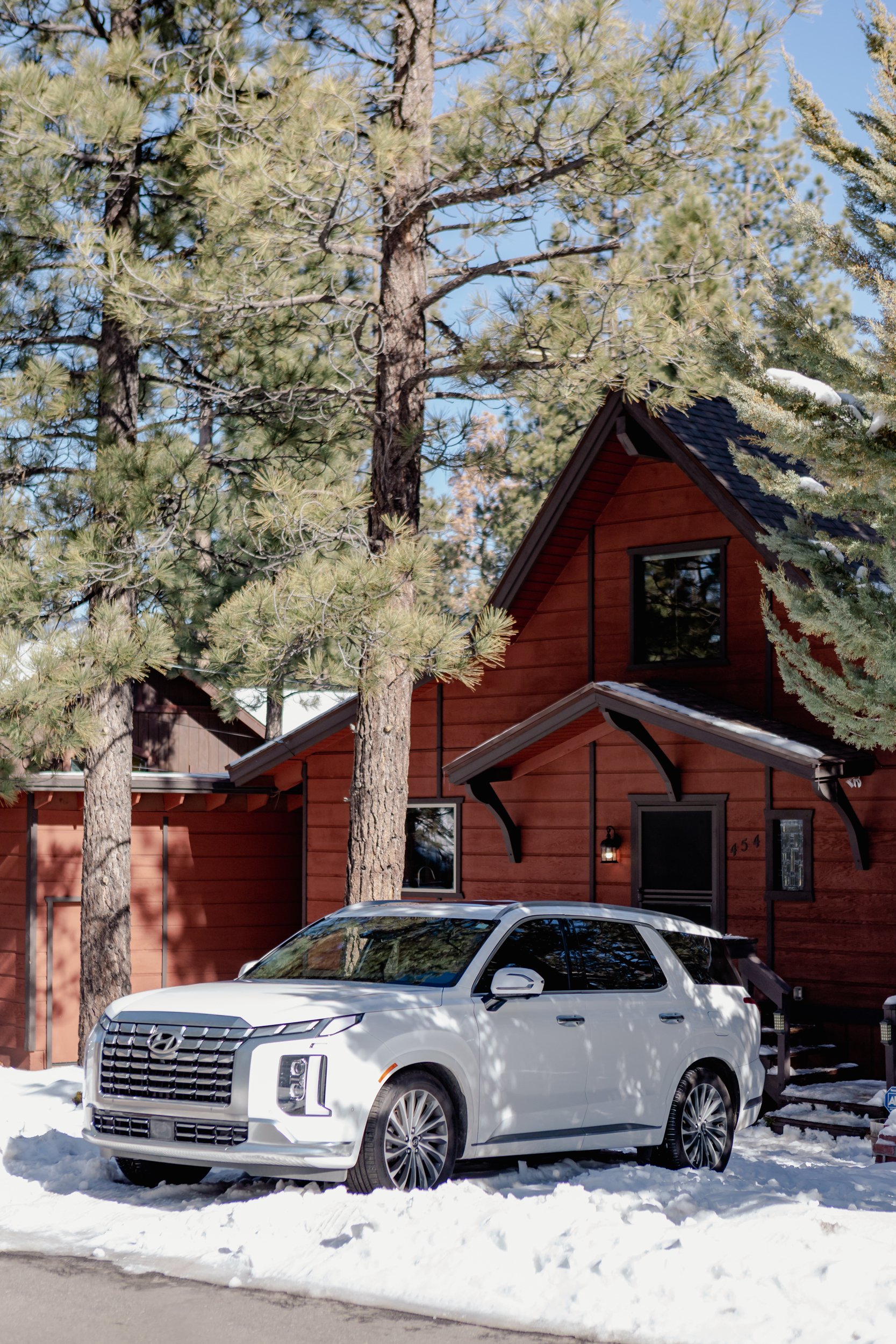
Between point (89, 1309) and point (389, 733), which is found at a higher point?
point (389, 733)

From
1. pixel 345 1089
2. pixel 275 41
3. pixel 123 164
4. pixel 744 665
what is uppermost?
pixel 275 41

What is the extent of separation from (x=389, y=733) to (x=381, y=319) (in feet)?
12.4

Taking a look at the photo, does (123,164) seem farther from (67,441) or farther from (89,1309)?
(89,1309)

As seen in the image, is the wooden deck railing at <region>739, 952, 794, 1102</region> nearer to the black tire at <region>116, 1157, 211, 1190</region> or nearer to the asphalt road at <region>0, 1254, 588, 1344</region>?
the black tire at <region>116, 1157, 211, 1190</region>

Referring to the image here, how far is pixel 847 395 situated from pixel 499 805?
25.9ft

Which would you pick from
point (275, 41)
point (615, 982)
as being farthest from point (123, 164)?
point (615, 982)

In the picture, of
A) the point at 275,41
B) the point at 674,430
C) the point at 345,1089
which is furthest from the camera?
the point at 674,430

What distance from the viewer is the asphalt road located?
6121 mm

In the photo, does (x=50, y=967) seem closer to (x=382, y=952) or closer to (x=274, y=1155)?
(x=382, y=952)

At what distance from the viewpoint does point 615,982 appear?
32.2ft

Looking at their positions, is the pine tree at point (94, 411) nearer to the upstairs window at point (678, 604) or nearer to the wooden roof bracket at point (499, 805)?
the wooden roof bracket at point (499, 805)

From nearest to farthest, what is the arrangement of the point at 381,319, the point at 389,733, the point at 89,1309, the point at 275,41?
1. the point at 89,1309
2. the point at 389,733
3. the point at 381,319
4. the point at 275,41

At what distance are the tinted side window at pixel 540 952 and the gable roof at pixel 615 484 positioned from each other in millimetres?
6217

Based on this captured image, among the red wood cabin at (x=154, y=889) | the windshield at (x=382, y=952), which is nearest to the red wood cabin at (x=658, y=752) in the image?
the red wood cabin at (x=154, y=889)
